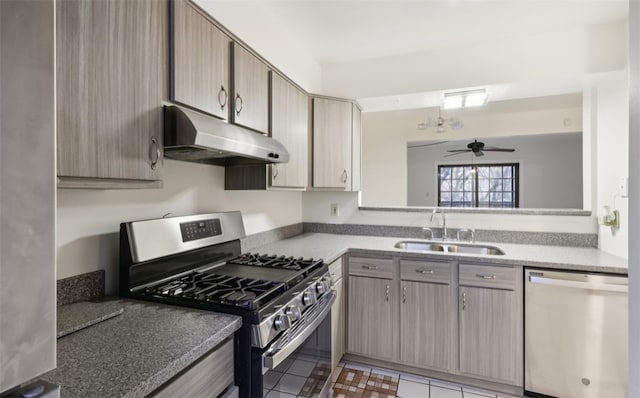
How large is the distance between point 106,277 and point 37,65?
1143 millimetres

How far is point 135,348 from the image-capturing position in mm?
843

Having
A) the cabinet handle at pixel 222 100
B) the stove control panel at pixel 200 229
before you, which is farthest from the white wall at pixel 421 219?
the cabinet handle at pixel 222 100

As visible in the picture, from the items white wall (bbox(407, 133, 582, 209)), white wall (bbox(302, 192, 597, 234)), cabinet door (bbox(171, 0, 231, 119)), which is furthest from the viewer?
white wall (bbox(407, 133, 582, 209))

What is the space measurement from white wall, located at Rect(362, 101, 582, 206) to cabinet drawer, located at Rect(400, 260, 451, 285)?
8.68ft

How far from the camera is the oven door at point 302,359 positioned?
1.11m

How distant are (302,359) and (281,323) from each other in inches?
14.0

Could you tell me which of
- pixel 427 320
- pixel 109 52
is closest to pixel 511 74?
pixel 427 320

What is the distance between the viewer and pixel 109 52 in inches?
38.4

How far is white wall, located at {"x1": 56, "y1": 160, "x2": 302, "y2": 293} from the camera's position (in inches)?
44.8

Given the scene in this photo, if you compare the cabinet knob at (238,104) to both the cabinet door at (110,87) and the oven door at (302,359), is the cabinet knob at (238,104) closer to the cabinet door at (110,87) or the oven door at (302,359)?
the cabinet door at (110,87)

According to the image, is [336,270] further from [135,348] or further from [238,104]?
[135,348]

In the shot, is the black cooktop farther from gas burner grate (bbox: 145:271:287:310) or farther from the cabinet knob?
the cabinet knob

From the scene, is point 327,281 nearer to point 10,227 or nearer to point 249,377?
point 249,377

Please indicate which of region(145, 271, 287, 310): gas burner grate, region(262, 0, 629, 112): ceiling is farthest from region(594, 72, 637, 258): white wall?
region(145, 271, 287, 310): gas burner grate
